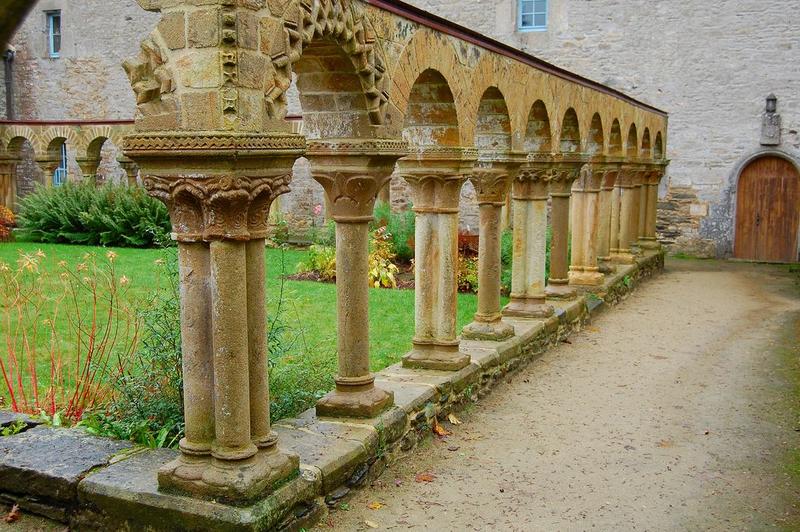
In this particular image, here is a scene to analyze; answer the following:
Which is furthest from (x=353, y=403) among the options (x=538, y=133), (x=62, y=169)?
(x=62, y=169)

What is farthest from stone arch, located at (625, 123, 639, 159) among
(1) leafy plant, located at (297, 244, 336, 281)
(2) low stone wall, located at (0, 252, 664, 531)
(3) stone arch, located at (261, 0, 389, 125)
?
(3) stone arch, located at (261, 0, 389, 125)

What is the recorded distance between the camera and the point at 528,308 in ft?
30.2

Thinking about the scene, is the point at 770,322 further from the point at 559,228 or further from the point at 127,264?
the point at 127,264

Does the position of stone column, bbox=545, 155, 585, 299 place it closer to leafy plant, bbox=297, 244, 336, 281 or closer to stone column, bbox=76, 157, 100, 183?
leafy plant, bbox=297, 244, 336, 281

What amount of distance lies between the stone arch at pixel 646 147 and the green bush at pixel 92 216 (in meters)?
9.04

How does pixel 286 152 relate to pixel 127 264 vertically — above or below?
above

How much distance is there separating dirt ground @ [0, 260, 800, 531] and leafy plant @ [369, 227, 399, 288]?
361cm

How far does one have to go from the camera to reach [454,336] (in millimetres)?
6969

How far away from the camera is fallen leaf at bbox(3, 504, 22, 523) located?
4441mm

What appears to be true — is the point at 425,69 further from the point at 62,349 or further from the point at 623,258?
the point at 623,258

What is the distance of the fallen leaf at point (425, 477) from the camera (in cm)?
534

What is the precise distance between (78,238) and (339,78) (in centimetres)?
1273

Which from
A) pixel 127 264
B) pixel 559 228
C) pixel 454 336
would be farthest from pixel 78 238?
pixel 454 336

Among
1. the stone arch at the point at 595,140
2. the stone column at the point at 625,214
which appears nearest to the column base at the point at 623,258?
the stone column at the point at 625,214
